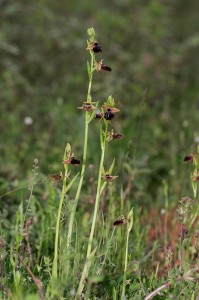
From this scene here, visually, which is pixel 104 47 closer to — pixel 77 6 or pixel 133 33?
pixel 133 33

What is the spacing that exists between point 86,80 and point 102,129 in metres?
2.93

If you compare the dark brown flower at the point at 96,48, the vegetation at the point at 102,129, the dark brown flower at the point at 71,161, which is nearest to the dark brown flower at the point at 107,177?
the dark brown flower at the point at 71,161

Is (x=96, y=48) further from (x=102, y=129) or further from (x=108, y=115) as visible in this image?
(x=102, y=129)

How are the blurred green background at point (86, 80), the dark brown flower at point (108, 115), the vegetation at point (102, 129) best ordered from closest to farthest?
the dark brown flower at point (108, 115) < the vegetation at point (102, 129) < the blurred green background at point (86, 80)

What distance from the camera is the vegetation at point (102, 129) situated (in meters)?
2.89

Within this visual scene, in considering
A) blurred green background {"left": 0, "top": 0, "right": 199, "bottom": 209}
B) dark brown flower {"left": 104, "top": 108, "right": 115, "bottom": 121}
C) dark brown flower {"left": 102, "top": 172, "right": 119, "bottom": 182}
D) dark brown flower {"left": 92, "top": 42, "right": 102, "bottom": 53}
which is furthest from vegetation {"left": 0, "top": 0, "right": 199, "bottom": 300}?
dark brown flower {"left": 92, "top": 42, "right": 102, "bottom": 53}

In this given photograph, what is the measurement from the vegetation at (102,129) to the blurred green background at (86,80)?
0.01m

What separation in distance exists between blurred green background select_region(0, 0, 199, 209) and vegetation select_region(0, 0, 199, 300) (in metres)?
0.01

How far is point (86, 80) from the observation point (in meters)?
6.05

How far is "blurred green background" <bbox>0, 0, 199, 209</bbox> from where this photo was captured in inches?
181

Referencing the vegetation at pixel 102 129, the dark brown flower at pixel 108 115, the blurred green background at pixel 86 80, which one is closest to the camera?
the dark brown flower at pixel 108 115

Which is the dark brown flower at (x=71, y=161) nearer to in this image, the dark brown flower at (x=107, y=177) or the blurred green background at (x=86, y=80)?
the dark brown flower at (x=107, y=177)

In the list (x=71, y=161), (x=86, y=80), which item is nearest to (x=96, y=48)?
(x=71, y=161)

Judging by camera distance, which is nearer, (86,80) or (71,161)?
(71,161)
